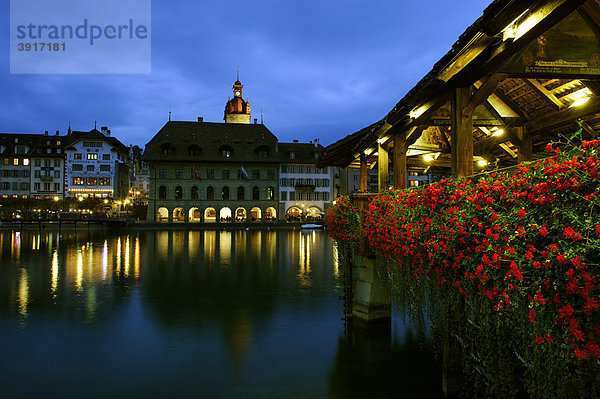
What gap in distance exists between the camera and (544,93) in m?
8.54

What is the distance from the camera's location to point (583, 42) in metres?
5.89

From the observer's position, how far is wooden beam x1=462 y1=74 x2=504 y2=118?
565 cm

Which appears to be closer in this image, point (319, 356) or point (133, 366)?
point (133, 366)

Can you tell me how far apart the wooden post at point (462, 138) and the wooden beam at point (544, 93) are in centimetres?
324

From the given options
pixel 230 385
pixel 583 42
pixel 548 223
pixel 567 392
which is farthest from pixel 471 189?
pixel 230 385

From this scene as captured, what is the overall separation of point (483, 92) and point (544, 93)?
375cm

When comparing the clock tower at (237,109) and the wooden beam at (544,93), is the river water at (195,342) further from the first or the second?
the clock tower at (237,109)

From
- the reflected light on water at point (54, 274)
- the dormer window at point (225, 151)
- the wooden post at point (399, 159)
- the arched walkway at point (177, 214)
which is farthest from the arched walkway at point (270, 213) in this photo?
the wooden post at point (399, 159)

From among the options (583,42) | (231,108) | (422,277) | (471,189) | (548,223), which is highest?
(231,108)

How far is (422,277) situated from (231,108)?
9456 centimetres

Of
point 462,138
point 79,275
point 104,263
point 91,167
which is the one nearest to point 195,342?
point 462,138

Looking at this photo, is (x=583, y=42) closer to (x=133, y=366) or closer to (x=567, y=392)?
(x=567, y=392)

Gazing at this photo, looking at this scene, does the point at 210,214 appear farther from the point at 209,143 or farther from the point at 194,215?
the point at 209,143

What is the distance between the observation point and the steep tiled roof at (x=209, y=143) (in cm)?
6731
